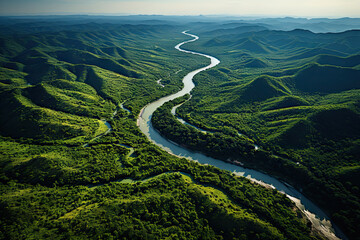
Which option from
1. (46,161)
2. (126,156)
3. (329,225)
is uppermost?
(46,161)

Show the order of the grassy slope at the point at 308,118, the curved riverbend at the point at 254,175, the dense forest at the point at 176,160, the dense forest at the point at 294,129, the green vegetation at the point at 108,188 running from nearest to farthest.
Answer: the green vegetation at the point at 108,188, the dense forest at the point at 176,160, the curved riverbend at the point at 254,175, the grassy slope at the point at 308,118, the dense forest at the point at 294,129

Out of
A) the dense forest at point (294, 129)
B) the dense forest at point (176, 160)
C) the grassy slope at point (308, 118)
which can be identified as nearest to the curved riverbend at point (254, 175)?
the dense forest at point (294, 129)

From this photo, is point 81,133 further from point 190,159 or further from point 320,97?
point 320,97

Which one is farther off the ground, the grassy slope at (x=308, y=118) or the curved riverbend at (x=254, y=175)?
the grassy slope at (x=308, y=118)

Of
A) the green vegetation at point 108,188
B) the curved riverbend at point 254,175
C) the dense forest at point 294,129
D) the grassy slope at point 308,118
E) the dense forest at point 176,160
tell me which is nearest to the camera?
the green vegetation at point 108,188

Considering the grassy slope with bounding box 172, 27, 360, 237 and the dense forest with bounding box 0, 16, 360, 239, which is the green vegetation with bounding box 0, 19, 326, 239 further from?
the grassy slope with bounding box 172, 27, 360, 237

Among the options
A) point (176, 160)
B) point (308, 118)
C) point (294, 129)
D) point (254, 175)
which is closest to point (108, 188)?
point (176, 160)

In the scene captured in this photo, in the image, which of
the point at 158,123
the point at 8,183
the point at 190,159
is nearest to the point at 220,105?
the point at 158,123

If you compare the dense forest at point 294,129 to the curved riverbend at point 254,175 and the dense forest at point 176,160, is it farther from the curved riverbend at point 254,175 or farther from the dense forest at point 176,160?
the curved riverbend at point 254,175

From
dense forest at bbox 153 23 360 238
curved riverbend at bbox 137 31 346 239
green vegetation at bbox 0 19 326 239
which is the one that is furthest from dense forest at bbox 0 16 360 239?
curved riverbend at bbox 137 31 346 239

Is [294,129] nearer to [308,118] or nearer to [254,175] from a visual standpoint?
[308,118]

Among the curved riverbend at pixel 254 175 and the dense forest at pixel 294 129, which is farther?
the dense forest at pixel 294 129
